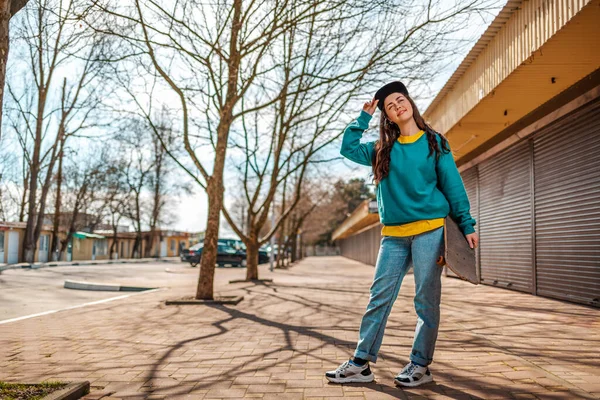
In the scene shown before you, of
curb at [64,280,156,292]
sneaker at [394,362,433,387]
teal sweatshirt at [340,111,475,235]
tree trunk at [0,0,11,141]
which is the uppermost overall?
tree trunk at [0,0,11,141]

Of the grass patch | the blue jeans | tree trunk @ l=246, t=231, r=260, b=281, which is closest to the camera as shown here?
the grass patch

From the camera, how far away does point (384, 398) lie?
307cm

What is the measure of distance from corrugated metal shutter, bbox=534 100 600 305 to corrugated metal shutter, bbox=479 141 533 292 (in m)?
0.52

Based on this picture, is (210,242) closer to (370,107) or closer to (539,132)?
(539,132)

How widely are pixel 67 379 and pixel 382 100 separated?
9.51ft

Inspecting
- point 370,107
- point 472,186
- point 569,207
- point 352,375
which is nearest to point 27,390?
point 352,375

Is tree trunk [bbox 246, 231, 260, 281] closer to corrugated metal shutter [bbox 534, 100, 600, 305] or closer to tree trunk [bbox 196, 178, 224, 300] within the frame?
tree trunk [bbox 196, 178, 224, 300]

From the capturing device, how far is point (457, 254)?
3.22 m

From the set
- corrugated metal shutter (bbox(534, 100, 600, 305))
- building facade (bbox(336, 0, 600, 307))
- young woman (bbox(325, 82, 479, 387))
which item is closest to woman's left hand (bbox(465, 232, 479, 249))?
young woman (bbox(325, 82, 479, 387))

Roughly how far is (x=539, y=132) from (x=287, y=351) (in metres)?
6.71

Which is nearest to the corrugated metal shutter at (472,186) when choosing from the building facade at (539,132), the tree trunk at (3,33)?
the building facade at (539,132)

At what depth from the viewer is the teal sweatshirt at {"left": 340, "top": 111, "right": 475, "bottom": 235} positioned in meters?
3.30

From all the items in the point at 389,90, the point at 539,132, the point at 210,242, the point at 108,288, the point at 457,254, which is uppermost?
the point at 539,132

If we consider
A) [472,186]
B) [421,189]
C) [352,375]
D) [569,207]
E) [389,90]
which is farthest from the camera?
[472,186]
